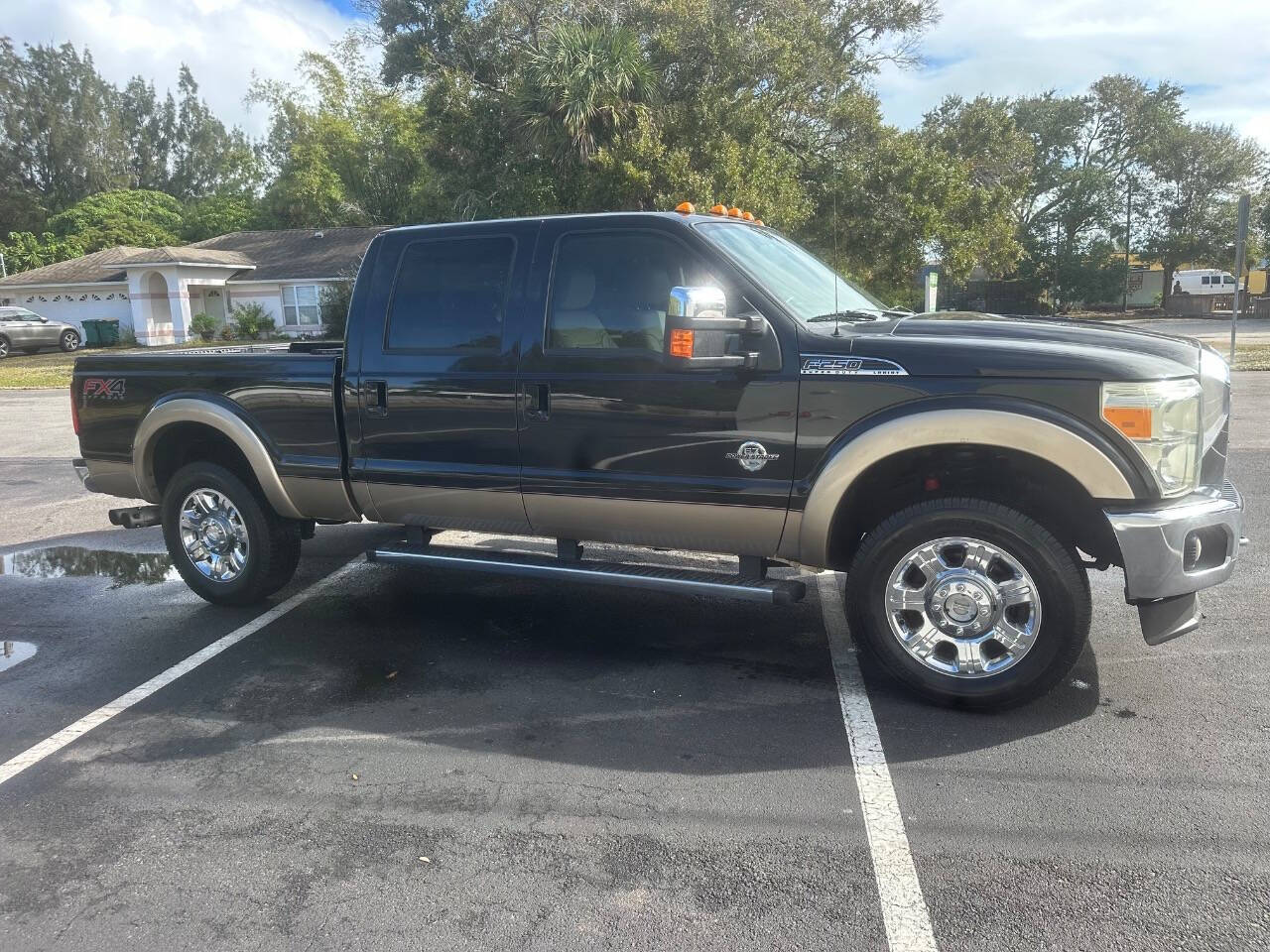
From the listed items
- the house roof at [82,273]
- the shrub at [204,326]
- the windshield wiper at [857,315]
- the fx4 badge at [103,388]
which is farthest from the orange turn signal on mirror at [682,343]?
the house roof at [82,273]

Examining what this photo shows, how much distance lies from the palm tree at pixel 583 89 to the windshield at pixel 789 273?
1554 centimetres

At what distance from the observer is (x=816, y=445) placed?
13.5 ft

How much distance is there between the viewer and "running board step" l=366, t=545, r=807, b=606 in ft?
14.1

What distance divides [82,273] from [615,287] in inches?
1666

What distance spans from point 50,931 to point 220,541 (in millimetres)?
3170

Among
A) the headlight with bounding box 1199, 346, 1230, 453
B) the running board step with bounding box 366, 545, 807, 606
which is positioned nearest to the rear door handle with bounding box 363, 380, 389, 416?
the running board step with bounding box 366, 545, 807, 606

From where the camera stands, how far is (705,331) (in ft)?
13.3

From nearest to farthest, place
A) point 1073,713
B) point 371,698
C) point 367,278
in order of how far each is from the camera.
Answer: point 1073,713 < point 371,698 < point 367,278

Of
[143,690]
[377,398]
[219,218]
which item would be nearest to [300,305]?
[219,218]

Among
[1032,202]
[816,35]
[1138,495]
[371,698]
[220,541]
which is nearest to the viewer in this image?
[1138,495]

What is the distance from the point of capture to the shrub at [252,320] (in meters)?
36.9

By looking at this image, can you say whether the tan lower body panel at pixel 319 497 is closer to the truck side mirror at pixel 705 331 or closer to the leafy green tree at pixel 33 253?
the truck side mirror at pixel 705 331

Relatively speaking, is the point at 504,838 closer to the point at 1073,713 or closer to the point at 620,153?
the point at 1073,713

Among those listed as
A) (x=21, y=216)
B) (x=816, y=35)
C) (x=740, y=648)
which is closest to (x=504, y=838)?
(x=740, y=648)
